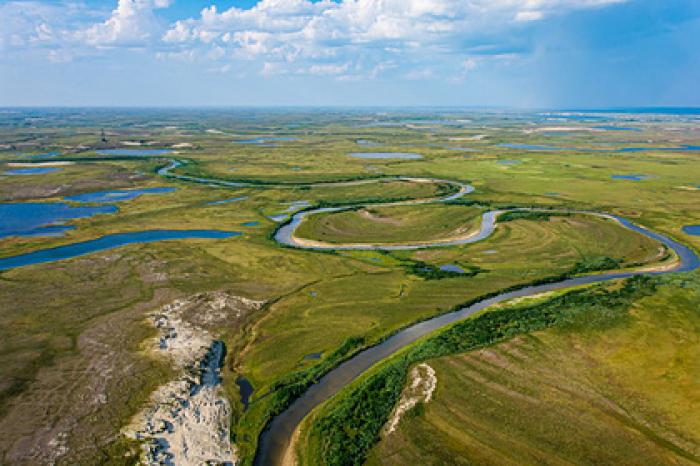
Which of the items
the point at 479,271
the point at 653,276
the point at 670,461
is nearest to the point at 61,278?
the point at 479,271

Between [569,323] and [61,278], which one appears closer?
[569,323]

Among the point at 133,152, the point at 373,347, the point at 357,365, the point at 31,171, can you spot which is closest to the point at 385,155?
the point at 133,152

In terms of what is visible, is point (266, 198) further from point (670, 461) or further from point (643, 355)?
point (670, 461)


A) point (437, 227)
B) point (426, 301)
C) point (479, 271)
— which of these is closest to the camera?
point (426, 301)

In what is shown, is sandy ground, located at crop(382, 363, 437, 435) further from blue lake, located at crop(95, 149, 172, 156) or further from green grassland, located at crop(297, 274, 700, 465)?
blue lake, located at crop(95, 149, 172, 156)

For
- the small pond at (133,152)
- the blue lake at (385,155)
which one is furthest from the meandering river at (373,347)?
the small pond at (133,152)

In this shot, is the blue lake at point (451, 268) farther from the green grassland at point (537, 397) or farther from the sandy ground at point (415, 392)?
the sandy ground at point (415, 392)
